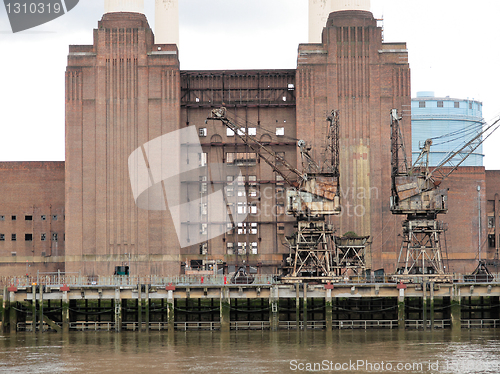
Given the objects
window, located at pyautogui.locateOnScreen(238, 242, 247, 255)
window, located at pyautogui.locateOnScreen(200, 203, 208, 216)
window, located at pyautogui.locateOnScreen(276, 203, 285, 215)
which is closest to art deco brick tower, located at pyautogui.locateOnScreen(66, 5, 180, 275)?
window, located at pyautogui.locateOnScreen(200, 203, 208, 216)

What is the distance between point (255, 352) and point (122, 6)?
5516cm

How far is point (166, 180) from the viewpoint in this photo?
91125 millimetres

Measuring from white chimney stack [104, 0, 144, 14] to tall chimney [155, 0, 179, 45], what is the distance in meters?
18.4

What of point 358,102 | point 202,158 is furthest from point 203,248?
point 358,102

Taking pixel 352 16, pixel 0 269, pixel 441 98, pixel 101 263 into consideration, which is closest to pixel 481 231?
pixel 352 16

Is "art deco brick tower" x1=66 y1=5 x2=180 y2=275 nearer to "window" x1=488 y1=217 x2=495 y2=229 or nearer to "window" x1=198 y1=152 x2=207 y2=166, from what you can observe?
"window" x1=198 y1=152 x2=207 y2=166

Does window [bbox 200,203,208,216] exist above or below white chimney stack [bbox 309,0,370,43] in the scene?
below

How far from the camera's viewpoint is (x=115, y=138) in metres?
90.9

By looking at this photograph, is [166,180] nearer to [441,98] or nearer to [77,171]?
[77,171]

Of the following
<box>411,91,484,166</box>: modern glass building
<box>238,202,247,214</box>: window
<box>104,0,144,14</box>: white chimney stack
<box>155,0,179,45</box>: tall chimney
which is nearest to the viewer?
<box>104,0,144,14</box>: white chimney stack

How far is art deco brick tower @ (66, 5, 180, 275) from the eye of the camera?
294 ft

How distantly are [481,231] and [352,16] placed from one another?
30.0 meters

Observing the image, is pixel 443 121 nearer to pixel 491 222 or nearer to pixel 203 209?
pixel 491 222

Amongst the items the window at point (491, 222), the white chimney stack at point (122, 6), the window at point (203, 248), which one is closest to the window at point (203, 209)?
the window at point (203, 248)
